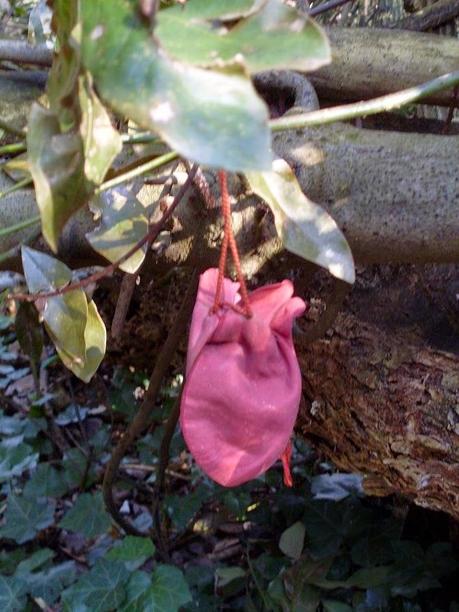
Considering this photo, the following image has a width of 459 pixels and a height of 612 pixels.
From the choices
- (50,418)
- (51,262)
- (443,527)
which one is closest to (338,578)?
(443,527)

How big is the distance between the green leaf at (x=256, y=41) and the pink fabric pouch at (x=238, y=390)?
1.10 feet

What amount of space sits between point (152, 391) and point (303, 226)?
0.76 meters

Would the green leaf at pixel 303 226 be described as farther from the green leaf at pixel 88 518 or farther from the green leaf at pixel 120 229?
the green leaf at pixel 88 518

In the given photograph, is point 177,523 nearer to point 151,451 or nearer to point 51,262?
point 151,451

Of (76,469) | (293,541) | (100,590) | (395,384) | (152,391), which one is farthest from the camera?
(76,469)

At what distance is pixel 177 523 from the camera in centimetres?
165

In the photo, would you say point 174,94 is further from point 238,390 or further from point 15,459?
point 15,459

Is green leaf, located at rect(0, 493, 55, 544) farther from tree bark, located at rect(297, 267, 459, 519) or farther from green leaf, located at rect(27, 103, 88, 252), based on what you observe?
green leaf, located at rect(27, 103, 88, 252)

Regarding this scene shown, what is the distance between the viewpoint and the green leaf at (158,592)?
1.23 m

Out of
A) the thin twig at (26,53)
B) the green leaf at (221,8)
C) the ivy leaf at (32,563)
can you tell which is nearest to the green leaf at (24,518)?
the ivy leaf at (32,563)

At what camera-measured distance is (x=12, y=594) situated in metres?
1.36

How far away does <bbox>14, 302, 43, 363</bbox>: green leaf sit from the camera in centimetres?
111

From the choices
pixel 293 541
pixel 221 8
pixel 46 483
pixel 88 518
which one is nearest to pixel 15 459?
pixel 46 483

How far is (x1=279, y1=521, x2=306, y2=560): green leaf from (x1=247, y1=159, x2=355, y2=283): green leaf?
93cm
